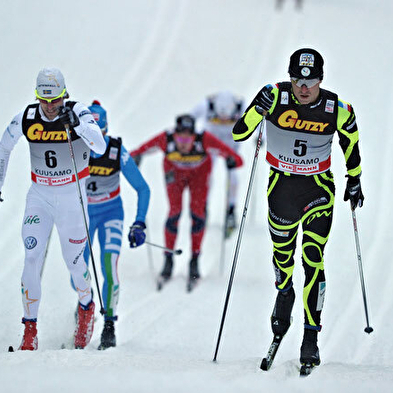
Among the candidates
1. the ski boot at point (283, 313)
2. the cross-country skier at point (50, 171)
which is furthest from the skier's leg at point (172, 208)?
the ski boot at point (283, 313)

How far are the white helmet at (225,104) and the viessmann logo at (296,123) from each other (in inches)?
209

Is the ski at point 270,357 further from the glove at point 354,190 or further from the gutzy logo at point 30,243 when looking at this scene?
the gutzy logo at point 30,243

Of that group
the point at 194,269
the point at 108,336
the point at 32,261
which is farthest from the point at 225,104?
the point at 32,261

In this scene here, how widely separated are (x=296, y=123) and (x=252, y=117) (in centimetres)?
36

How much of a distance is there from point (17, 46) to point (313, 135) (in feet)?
45.6

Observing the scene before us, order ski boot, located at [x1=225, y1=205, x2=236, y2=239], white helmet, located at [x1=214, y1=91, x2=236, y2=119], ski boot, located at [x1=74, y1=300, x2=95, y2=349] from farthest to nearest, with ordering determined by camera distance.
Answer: white helmet, located at [x1=214, y1=91, x2=236, y2=119] < ski boot, located at [x1=225, y1=205, x2=236, y2=239] < ski boot, located at [x1=74, y1=300, x2=95, y2=349]

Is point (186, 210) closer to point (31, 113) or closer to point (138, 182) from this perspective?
point (138, 182)

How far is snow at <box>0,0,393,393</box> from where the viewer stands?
5254 millimetres

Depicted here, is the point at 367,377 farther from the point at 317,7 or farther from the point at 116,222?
the point at 317,7

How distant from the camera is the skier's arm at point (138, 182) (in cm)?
649

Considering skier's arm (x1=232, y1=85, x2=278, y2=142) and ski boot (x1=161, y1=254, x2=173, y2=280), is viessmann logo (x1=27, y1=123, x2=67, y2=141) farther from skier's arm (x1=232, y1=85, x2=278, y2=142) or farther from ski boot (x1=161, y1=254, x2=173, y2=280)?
ski boot (x1=161, y1=254, x2=173, y2=280)

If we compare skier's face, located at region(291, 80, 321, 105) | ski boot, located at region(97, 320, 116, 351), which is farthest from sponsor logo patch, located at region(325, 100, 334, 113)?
ski boot, located at region(97, 320, 116, 351)

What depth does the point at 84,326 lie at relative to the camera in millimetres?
6414

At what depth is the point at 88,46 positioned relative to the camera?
19578mm
